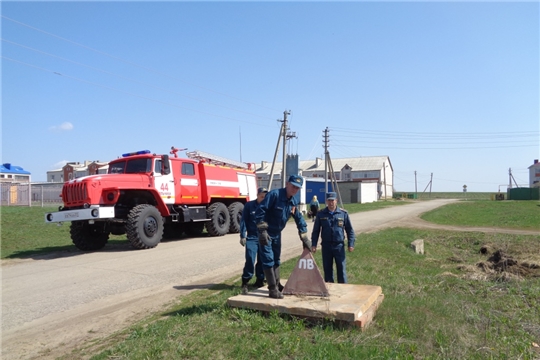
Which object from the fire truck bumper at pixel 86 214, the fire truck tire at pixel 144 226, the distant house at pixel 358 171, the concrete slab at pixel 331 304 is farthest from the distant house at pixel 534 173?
the concrete slab at pixel 331 304

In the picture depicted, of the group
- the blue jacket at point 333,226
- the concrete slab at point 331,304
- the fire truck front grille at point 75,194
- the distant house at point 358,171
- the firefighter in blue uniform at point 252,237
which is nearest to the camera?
the concrete slab at point 331,304

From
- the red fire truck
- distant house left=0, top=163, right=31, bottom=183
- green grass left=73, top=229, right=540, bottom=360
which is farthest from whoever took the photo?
distant house left=0, top=163, right=31, bottom=183

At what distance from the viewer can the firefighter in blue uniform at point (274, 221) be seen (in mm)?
5672

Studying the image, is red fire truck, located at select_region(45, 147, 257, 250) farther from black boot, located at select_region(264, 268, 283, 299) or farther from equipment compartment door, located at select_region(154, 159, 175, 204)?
black boot, located at select_region(264, 268, 283, 299)

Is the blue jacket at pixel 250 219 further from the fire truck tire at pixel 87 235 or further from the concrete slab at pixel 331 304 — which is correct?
the fire truck tire at pixel 87 235

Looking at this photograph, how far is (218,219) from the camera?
51.2 feet

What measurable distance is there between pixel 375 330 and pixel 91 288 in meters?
5.19

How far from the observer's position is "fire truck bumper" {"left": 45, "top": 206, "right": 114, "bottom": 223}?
436 inches

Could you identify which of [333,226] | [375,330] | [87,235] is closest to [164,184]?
[87,235]

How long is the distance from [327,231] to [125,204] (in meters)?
8.00

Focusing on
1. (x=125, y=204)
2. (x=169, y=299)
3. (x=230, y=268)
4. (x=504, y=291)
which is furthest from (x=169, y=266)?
(x=504, y=291)


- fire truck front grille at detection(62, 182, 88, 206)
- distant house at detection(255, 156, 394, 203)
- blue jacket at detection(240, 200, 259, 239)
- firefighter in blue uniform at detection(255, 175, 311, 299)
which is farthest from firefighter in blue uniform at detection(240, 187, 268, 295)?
distant house at detection(255, 156, 394, 203)

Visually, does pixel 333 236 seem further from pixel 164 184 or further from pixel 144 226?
pixel 164 184

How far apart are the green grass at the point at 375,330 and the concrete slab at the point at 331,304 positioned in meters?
0.10
